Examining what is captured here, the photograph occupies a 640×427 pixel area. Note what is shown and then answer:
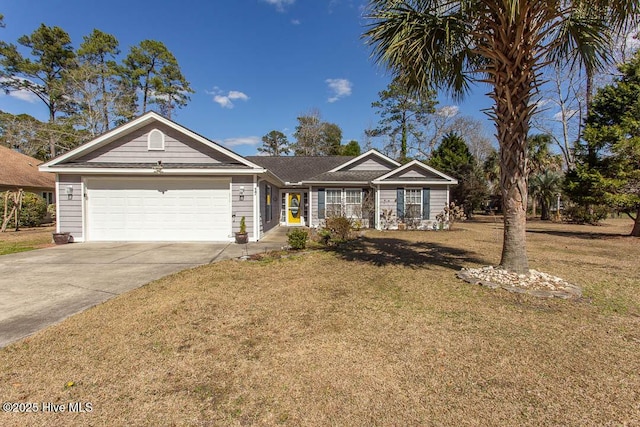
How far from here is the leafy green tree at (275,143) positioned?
46.0m

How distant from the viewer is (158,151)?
36.4 feet

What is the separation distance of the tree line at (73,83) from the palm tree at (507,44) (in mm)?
27736

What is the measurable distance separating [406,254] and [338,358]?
19.5 feet

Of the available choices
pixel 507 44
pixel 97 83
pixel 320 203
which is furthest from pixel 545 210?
pixel 97 83

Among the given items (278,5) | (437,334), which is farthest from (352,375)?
(278,5)

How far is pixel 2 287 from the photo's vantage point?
5305 millimetres

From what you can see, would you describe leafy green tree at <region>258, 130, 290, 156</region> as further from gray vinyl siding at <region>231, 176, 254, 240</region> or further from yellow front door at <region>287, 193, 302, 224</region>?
gray vinyl siding at <region>231, 176, 254, 240</region>

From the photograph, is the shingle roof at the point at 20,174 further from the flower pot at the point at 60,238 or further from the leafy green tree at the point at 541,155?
the leafy green tree at the point at 541,155

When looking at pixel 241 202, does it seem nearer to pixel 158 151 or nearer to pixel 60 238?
pixel 158 151

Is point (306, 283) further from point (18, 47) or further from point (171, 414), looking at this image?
point (18, 47)

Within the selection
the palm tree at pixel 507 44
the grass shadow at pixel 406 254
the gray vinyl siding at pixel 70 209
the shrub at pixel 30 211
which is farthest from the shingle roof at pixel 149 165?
the shrub at pixel 30 211

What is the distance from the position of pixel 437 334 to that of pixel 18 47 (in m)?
38.3

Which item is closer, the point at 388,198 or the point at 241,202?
the point at 241,202

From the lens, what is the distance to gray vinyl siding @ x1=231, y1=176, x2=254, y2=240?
36.1 ft
